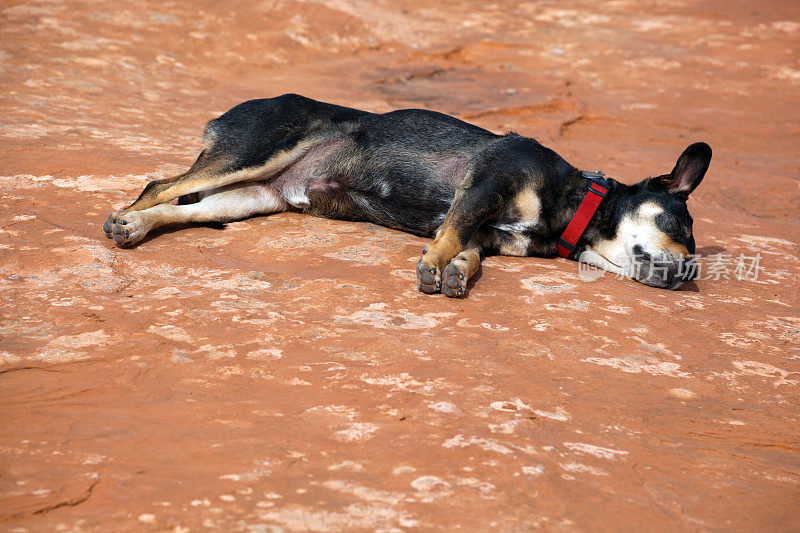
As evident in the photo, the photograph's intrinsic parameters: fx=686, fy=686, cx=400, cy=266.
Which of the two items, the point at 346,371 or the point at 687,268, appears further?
the point at 687,268

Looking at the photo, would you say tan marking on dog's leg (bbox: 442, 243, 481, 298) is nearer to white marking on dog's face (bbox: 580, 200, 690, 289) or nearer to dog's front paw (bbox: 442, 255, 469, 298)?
dog's front paw (bbox: 442, 255, 469, 298)

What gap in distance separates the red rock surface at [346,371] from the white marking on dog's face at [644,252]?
125mm

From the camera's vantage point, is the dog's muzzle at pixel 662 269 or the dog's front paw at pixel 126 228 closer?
the dog's front paw at pixel 126 228

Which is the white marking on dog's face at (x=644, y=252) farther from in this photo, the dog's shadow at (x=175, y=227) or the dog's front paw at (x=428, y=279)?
the dog's shadow at (x=175, y=227)

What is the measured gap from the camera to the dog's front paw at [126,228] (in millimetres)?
4219

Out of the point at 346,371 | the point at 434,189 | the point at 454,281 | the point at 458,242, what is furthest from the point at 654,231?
the point at 346,371

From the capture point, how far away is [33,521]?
2.03 metres

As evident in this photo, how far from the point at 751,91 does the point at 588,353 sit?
889 cm

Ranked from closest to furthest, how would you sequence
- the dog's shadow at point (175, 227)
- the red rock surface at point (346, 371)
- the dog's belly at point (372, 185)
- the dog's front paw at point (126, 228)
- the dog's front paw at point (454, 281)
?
1. the red rock surface at point (346, 371)
2. the dog's front paw at point (454, 281)
3. the dog's front paw at point (126, 228)
4. the dog's shadow at point (175, 227)
5. the dog's belly at point (372, 185)

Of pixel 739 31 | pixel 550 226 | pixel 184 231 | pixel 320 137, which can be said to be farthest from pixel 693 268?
pixel 739 31

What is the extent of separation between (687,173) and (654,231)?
0.50 metres

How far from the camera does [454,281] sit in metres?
3.93

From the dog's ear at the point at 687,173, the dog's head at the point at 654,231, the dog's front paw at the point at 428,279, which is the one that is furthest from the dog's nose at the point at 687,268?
the dog's front paw at the point at 428,279

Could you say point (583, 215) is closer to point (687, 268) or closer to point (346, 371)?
point (687, 268)
